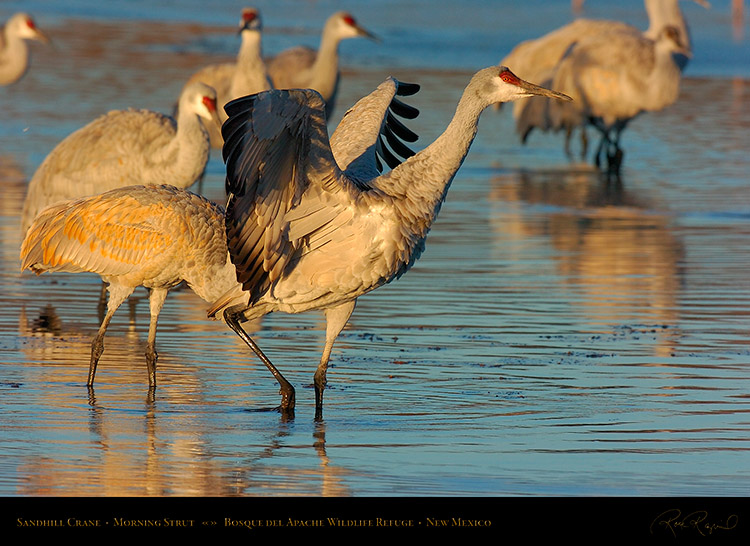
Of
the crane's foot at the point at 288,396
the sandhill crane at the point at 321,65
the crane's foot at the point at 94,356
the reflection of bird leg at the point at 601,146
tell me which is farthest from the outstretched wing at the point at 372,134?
the reflection of bird leg at the point at 601,146

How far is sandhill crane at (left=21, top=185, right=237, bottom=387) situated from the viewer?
9.48 m

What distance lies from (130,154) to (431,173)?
15.8 ft

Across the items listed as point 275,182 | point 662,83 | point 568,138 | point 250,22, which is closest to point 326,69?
point 250,22

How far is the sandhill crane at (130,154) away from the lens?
12.4 m

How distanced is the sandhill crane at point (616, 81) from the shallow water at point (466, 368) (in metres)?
1.93

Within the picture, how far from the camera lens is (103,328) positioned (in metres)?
9.50

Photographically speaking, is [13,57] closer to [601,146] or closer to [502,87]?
[601,146]

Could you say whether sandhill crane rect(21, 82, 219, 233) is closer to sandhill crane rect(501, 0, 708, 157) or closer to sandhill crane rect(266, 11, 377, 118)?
sandhill crane rect(266, 11, 377, 118)

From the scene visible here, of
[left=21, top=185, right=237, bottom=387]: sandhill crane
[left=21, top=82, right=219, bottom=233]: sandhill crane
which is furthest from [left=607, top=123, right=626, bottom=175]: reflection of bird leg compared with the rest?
[left=21, top=185, right=237, bottom=387]: sandhill crane

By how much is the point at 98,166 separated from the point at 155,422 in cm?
→ 501

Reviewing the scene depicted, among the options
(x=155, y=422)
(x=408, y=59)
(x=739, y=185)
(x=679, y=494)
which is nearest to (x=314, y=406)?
(x=155, y=422)

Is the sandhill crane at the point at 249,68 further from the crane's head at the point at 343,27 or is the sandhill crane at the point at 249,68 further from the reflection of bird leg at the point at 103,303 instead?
the reflection of bird leg at the point at 103,303

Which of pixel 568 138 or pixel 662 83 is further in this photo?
pixel 568 138

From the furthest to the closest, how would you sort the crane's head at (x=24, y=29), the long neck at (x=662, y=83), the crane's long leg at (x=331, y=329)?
the crane's head at (x=24, y=29), the long neck at (x=662, y=83), the crane's long leg at (x=331, y=329)
